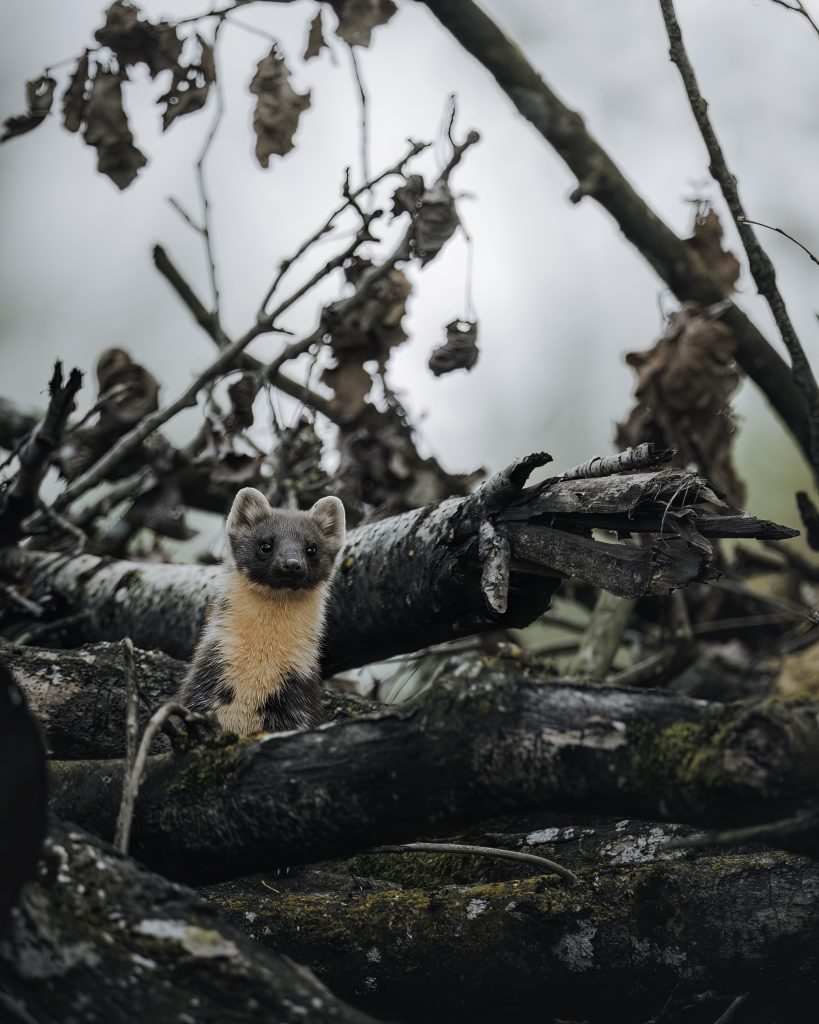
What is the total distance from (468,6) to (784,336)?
3.72 metres

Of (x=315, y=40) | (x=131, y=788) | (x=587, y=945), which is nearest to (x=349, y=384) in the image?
(x=315, y=40)

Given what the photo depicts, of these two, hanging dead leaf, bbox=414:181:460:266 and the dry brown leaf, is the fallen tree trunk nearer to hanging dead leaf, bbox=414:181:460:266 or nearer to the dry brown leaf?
hanging dead leaf, bbox=414:181:460:266

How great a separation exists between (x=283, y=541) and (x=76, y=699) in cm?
162

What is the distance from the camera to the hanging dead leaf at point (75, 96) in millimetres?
7492

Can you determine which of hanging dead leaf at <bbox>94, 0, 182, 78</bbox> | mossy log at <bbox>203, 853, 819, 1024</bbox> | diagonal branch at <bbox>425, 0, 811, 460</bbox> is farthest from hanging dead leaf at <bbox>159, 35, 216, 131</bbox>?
mossy log at <bbox>203, 853, 819, 1024</bbox>

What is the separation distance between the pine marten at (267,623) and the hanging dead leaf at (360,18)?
2.93 metres

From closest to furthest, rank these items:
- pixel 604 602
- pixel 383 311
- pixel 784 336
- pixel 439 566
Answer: pixel 439 566 → pixel 784 336 → pixel 383 311 → pixel 604 602

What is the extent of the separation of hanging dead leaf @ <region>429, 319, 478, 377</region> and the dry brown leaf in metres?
1.77

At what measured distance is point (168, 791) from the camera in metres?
3.73

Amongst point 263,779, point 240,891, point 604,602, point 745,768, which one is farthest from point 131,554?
point 745,768

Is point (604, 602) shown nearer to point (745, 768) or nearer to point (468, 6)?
point (468, 6)

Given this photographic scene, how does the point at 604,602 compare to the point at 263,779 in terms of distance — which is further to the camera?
the point at 604,602

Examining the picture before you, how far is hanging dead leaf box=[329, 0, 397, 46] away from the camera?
7.15 meters

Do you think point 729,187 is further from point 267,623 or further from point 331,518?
point 267,623
